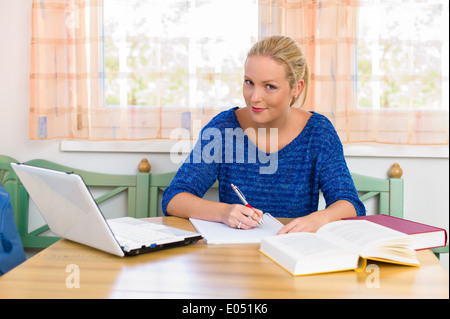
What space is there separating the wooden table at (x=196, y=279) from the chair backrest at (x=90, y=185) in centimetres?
109

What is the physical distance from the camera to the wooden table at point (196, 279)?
28.4 inches

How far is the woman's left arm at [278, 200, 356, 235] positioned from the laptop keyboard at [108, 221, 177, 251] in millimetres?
280

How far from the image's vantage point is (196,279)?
79cm

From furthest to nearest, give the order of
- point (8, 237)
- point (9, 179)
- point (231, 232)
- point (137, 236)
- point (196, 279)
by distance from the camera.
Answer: point (9, 179)
point (8, 237)
point (231, 232)
point (137, 236)
point (196, 279)

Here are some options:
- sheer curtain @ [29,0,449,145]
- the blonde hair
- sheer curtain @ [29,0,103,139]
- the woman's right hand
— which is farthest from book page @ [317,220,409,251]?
sheer curtain @ [29,0,103,139]

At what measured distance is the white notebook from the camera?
104cm

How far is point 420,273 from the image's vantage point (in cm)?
83

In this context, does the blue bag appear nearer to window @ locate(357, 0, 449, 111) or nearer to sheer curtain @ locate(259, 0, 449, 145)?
sheer curtain @ locate(259, 0, 449, 145)

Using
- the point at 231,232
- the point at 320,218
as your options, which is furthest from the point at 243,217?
the point at 320,218

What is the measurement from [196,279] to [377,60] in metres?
1.52

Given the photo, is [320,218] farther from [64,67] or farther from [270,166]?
[64,67]

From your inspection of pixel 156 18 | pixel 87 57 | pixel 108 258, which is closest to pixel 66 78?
pixel 87 57
